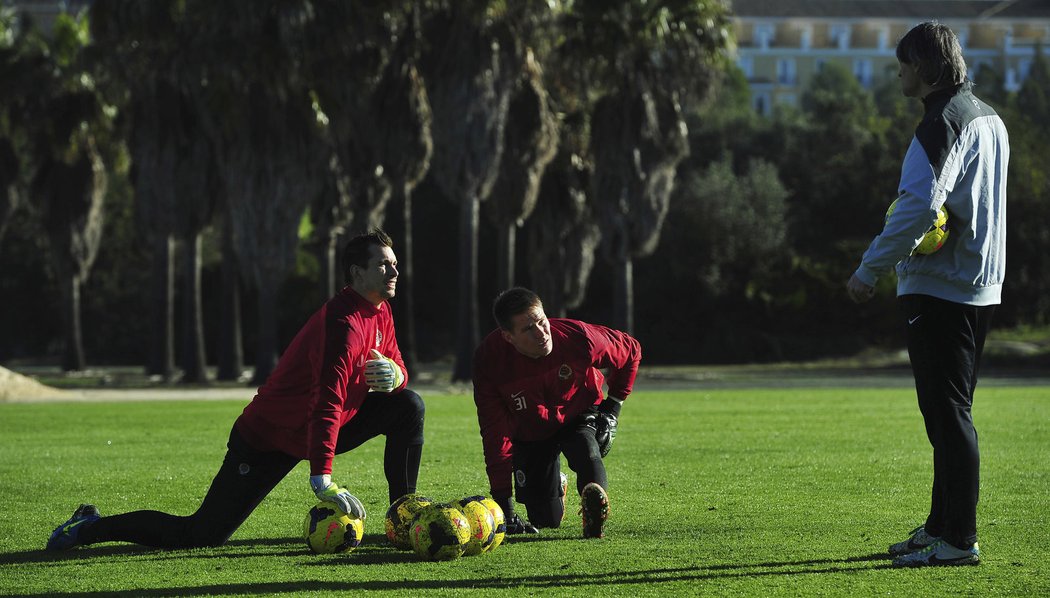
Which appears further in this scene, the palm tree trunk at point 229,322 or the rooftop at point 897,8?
the rooftop at point 897,8

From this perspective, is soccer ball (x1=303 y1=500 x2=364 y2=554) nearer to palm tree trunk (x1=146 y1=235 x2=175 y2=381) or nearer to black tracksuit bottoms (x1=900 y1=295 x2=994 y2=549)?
black tracksuit bottoms (x1=900 y1=295 x2=994 y2=549)

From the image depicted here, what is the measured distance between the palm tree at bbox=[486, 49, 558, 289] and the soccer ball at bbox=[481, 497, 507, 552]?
80.9 ft

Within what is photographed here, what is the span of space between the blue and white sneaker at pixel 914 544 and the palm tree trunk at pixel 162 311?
29.3 m

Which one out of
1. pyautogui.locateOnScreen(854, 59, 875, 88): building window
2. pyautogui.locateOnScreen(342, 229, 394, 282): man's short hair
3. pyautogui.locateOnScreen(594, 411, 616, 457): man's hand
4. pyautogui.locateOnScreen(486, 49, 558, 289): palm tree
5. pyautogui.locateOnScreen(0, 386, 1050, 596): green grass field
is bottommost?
pyautogui.locateOnScreen(0, 386, 1050, 596): green grass field

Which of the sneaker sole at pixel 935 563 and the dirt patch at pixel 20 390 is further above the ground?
the sneaker sole at pixel 935 563

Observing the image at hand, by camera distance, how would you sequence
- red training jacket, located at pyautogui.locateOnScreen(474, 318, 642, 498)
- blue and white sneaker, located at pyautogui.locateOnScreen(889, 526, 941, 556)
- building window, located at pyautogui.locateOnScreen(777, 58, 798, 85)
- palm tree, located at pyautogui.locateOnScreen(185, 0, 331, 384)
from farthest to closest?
building window, located at pyautogui.locateOnScreen(777, 58, 798, 85)
palm tree, located at pyautogui.locateOnScreen(185, 0, 331, 384)
red training jacket, located at pyautogui.locateOnScreen(474, 318, 642, 498)
blue and white sneaker, located at pyautogui.locateOnScreen(889, 526, 941, 556)

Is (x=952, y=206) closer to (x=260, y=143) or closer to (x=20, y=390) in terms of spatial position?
(x=20, y=390)

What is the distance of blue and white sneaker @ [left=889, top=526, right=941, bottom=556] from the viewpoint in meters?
6.63

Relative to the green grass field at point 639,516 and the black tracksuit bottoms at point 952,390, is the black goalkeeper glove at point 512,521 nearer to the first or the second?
the green grass field at point 639,516

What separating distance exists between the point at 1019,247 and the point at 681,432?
33.0 m

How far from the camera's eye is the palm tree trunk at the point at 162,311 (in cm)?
3456

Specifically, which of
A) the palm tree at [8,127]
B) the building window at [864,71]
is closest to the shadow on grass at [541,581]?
the palm tree at [8,127]

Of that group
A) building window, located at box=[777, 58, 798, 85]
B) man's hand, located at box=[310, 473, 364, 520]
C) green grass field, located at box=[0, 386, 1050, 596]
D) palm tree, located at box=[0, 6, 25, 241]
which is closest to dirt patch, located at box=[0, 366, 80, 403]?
green grass field, located at box=[0, 386, 1050, 596]

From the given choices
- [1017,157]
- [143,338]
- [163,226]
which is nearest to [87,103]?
[163,226]
